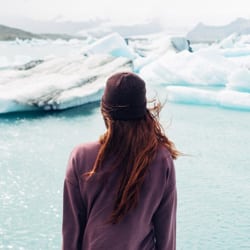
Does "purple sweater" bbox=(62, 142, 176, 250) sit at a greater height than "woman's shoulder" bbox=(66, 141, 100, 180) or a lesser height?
lesser

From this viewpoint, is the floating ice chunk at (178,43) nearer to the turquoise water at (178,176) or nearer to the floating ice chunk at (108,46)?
the floating ice chunk at (108,46)

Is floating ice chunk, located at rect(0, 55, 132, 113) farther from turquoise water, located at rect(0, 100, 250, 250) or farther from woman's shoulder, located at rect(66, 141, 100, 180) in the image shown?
woman's shoulder, located at rect(66, 141, 100, 180)

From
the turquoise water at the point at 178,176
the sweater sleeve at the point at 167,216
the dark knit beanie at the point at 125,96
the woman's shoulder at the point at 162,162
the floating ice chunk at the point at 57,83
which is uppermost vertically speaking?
the dark knit beanie at the point at 125,96

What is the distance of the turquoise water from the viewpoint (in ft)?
8.59

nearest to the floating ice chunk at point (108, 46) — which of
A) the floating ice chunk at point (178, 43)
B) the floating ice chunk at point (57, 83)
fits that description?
the floating ice chunk at point (178, 43)

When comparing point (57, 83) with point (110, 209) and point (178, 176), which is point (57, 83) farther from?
point (110, 209)

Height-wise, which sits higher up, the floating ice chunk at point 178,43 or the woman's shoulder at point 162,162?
the woman's shoulder at point 162,162

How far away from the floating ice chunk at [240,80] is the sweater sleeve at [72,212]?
7436 millimetres

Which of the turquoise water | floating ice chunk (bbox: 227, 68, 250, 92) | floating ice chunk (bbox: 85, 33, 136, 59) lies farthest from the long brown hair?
floating ice chunk (bbox: 85, 33, 136, 59)

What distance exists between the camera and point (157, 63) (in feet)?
33.0

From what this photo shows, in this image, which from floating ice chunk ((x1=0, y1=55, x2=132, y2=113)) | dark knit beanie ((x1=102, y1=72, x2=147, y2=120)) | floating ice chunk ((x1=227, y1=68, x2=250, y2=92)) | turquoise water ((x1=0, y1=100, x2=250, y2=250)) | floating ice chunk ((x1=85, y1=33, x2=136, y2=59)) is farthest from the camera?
floating ice chunk ((x1=85, y1=33, x2=136, y2=59))

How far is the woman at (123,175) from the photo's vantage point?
104cm

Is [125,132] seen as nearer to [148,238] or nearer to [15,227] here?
[148,238]

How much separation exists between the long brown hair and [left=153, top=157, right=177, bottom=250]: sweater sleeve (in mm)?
76
